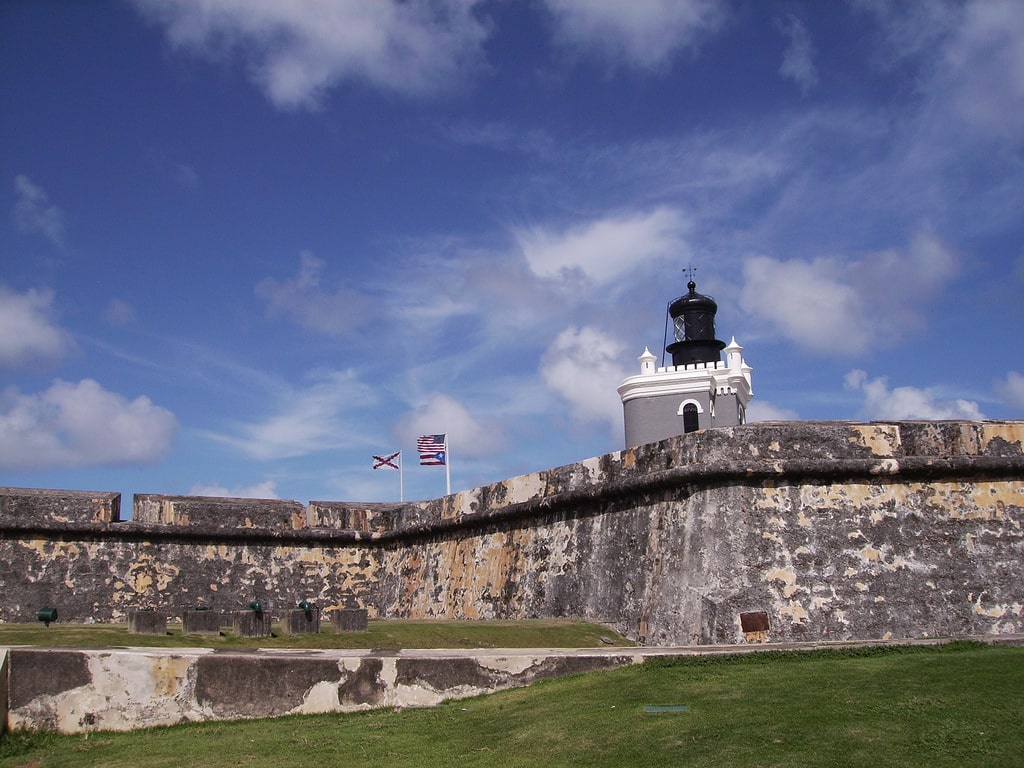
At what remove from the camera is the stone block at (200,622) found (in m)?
7.99

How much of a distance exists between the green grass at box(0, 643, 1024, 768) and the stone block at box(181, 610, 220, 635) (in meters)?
1.91

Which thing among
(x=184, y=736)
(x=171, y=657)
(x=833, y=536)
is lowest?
(x=184, y=736)

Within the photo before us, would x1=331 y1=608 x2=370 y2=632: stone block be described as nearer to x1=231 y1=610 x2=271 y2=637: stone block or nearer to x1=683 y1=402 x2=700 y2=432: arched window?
x1=231 y1=610 x2=271 y2=637: stone block

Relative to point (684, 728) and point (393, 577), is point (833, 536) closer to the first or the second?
point (684, 728)

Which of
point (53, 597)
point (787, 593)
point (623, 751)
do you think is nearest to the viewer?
point (623, 751)

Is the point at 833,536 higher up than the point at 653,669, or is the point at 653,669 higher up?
the point at 833,536

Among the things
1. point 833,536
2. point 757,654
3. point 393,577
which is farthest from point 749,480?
point 393,577

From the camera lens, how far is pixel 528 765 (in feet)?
14.6

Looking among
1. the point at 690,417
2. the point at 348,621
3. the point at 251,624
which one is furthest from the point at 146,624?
the point at 690,417

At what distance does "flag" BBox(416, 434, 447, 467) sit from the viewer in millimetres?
19219

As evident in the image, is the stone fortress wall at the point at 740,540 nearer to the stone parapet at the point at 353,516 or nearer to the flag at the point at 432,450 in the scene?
the stone parapet at the point at 353,516

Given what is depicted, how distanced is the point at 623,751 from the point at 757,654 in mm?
2203

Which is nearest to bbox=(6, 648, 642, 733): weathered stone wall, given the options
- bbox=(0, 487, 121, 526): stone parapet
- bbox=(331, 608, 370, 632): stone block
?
bbox=(331, 608, 370, 632): stone block

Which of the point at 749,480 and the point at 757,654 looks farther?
the point at 749,480
